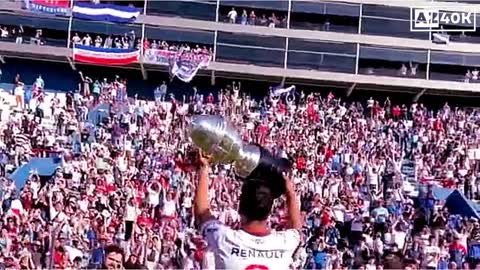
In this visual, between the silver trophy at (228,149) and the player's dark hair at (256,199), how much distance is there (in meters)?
0.24

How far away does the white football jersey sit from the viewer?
457 centimetres

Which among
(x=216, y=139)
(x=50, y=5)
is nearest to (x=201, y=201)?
(x=216, y=139)

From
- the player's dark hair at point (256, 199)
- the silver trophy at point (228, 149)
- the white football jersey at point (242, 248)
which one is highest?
the silver trophy at point (228, 149)

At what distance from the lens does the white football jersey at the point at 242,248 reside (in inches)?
180

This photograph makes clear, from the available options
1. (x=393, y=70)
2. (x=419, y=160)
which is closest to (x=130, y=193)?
(x=419, y=160)

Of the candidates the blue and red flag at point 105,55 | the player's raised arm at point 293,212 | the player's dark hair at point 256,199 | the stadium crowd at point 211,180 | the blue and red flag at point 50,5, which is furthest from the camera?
the blue and red flag at point 50,5

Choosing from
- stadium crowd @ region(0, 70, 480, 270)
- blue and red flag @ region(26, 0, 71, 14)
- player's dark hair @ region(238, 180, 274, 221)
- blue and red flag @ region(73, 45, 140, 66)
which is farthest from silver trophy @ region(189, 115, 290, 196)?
blue and red flag @ region(26, 0, 71, 14)

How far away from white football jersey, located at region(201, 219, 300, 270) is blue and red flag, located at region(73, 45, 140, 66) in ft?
93.5

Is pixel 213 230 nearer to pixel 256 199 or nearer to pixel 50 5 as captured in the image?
pixel 256 199

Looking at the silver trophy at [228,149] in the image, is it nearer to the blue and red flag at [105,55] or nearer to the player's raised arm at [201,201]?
the player's raised arm at [201,201]

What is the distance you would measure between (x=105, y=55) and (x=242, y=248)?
1133 inches

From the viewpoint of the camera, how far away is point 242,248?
15.0 ft

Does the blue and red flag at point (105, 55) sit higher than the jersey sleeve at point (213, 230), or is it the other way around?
the jersey sleeve at point (213, 230)

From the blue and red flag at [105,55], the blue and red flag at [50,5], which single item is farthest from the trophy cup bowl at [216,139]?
the blue and red flag at [50,5]
